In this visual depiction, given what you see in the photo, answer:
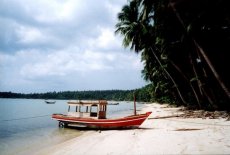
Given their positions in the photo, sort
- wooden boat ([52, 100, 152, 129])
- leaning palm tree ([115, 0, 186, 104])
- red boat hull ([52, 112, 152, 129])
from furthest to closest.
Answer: leaning palm tree ([115, 0, 186, 104])
wooden boat ([52, 100, 152, 129])
red boat hull ([52, 112, 152, 129])

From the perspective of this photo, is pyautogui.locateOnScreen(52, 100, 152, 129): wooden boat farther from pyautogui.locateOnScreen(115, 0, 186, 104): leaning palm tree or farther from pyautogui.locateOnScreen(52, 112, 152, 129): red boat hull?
pyautogui.locateOnScreen(115, 0, 186, 104): leaning palm tree

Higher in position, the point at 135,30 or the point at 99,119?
the point at 135,30

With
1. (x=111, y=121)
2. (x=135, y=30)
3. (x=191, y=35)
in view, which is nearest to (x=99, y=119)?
(x=111, y=121)

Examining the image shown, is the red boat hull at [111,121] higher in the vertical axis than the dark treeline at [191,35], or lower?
lower

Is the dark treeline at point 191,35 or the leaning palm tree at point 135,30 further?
the leaning palm tree at point 135,30

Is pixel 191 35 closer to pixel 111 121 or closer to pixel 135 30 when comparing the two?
pixel 111 121

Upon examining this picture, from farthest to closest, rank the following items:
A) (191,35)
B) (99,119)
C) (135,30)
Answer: (135,30), (99,119), (191,35)

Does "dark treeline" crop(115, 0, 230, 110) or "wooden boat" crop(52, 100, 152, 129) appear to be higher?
"dark treeline" crop(115, 0, 230, 110)

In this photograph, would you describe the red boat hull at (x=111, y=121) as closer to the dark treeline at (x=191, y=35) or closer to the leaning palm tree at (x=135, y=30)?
the dark treeline at (x=191, y=35)

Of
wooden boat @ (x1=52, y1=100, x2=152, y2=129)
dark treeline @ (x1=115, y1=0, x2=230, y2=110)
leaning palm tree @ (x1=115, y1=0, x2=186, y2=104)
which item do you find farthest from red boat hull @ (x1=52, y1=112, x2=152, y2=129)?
leaning palm tree @ (x1=115, y1=0, x2=186, y2=104)

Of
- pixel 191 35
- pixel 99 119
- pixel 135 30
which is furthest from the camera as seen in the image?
pixel 135 30

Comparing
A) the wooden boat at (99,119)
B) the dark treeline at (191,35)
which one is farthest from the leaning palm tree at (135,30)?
the wooden boat at (99,119)

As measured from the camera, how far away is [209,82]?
68.1ft

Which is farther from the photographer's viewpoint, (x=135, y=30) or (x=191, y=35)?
(x=135, y=30)
